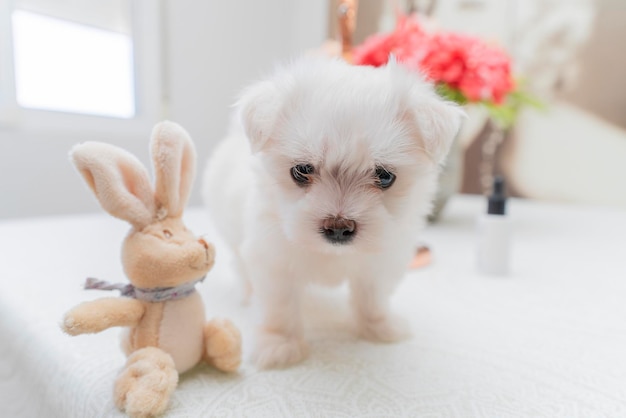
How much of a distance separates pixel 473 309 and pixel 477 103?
81cm

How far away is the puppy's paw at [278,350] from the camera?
1.96 ft

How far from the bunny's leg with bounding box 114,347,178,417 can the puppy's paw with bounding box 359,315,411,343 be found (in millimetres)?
334

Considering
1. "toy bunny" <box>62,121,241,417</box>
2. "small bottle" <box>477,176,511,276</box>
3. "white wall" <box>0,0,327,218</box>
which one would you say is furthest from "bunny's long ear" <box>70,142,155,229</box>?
"white wall" <box>0,0,327,218</box>

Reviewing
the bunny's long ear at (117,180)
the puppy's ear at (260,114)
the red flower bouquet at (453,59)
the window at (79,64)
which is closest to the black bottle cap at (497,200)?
the red flower bouquet at (453,59)

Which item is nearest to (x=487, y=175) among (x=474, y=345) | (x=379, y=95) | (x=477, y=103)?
(x=477, y=103)

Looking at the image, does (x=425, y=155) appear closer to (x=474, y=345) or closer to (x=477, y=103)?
(x=474, y=345)

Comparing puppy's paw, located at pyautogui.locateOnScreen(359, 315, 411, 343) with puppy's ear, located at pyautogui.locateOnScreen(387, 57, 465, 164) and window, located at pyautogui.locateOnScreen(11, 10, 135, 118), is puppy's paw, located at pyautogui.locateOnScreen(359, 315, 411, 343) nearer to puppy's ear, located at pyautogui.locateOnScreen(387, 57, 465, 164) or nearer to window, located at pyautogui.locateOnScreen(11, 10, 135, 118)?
puppy's ear, located at pyautogui.locateOnScreen(387, 57, 465, 164)

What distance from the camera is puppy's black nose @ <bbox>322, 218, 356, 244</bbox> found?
0.53m

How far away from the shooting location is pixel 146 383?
1.52ft

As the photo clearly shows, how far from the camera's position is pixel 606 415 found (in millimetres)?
497

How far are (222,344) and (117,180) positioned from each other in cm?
24

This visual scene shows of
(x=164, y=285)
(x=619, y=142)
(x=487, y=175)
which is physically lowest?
(x=164, y=285)

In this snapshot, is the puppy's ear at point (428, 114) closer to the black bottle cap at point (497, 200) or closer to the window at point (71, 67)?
the black bottle cap at point (497, 200)

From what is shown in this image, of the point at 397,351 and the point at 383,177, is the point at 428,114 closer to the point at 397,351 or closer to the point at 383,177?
the point at 383,177
